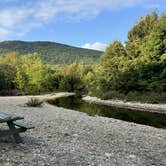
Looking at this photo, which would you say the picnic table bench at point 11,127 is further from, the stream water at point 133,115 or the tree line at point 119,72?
the tree line at point 119,72

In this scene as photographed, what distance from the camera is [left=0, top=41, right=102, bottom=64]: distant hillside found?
495 ft

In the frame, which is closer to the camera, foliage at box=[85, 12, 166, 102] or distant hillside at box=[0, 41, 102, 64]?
foliage at box=[85, 12, 166, 102]

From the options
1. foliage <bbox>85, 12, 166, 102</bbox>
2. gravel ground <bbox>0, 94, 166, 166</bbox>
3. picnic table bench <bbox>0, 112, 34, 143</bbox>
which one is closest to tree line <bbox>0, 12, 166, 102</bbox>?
foliage <bbox>85, 12, 166, 102</bbox>

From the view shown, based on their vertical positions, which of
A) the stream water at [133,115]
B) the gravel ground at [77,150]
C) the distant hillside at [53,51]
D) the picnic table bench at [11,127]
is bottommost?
the stream water at [133,115]

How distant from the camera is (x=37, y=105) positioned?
22.4 metres

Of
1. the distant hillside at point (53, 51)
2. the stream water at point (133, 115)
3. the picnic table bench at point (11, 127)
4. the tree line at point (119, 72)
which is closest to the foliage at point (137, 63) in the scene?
the tree line at point (119, 72)

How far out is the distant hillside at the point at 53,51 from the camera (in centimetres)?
15088

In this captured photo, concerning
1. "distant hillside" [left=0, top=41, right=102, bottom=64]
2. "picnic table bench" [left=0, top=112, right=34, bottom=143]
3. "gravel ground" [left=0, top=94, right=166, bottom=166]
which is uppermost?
"distant hillside" [left=0, top=41, right=102, bottom=64]

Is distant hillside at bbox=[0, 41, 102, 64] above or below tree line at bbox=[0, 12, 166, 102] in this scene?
above

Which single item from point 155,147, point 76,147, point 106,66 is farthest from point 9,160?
point 106,66

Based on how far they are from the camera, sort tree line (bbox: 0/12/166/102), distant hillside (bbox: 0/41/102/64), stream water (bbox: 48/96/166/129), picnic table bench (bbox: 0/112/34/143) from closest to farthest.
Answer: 1. picnic table bench (bbox: 0/112/34/143)
2. stream water (bbox: 48/96/166/129)
3. tree line (bbox: 0/12/166/102)
4. distant hillside (bbox: 0/41/102/64)

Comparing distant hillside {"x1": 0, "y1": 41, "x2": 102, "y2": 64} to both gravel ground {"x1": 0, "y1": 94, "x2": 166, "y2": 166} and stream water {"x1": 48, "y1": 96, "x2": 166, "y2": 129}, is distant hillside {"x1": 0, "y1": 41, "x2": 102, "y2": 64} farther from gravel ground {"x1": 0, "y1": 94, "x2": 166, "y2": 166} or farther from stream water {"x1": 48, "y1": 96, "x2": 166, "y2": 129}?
gravel ground {"x1": 0, "y1": 94, "x2": 166, "y2": 166}

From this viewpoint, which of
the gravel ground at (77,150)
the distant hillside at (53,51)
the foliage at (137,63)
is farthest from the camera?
the distant hillside at (53,51)

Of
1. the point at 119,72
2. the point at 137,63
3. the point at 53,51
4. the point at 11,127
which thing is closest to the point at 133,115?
the point at 11,127
